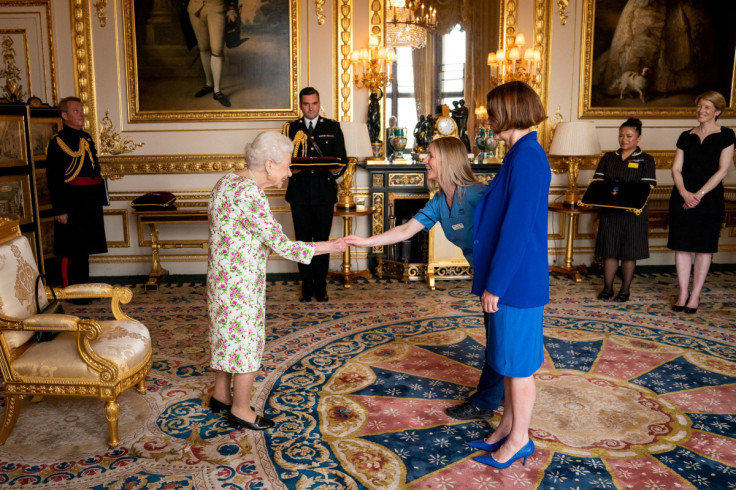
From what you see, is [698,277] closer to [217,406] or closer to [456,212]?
[456,212]

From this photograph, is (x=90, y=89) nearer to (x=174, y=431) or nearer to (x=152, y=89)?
(x=152, y=89)

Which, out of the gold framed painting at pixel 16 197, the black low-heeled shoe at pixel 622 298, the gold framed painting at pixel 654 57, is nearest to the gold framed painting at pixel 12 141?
the gold framed painting at pixel 16 197

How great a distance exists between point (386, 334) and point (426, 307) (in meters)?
0.90

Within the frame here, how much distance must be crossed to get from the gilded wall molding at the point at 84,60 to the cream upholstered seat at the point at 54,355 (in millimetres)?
4010

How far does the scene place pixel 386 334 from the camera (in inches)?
190

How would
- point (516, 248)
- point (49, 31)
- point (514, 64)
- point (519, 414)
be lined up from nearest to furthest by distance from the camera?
point (516, 248) < point (519, 414) < point (49, 31) < point (514, 64)

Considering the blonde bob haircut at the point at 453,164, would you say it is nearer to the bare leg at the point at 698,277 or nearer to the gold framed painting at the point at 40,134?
the bare leg at the point at 698,277

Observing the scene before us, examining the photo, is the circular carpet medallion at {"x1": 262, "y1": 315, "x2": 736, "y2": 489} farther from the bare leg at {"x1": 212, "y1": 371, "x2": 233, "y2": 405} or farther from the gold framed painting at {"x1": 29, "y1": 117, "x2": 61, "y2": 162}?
the gold framed painting at {"x1": 29, "y1": 117, "x2": 61, "y2": 162}

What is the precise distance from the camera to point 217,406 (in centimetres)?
344

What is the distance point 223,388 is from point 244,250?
0.91m

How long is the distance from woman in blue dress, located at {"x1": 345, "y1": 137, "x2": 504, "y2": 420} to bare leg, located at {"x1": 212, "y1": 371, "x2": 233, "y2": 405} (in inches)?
41.2

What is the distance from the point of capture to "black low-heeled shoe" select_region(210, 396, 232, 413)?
3426 millimetres

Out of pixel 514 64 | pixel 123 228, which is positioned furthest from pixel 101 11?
pixel 514 64

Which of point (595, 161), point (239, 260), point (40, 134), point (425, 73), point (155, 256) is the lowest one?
point (155, 256)
